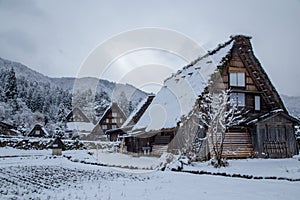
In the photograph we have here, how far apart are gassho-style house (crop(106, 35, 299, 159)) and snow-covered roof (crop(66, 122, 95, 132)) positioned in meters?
37.7

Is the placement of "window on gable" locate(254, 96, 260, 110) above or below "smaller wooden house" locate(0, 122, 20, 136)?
above

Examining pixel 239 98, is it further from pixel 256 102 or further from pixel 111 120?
pixel 111 120

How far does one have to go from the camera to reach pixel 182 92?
72.5 feet

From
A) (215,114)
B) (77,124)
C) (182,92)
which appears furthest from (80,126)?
(215,114)

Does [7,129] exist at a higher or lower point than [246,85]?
lower

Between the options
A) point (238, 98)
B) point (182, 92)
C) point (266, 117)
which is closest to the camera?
point (266, 117)

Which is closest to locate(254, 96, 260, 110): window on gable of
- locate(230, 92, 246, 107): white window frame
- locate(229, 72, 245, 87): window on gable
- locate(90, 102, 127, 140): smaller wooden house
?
locate(230, 92, 246, 107): white window frame

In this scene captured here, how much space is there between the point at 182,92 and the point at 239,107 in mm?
4202

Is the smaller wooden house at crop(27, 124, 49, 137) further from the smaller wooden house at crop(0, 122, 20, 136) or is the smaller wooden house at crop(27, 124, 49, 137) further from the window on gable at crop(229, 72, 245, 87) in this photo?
the window on gable at crop(229, 72, 245, 87)

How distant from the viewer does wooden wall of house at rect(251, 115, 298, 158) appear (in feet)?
62.0

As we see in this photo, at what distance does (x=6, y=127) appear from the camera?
4644 cm

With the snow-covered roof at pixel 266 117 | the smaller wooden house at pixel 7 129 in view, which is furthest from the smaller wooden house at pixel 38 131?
the snow-covered roof at pixel 266 117

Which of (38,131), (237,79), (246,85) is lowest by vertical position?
(38,131)

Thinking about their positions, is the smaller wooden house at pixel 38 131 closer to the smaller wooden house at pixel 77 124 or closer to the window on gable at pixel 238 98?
the smaller wooden house at pixel 77 124
